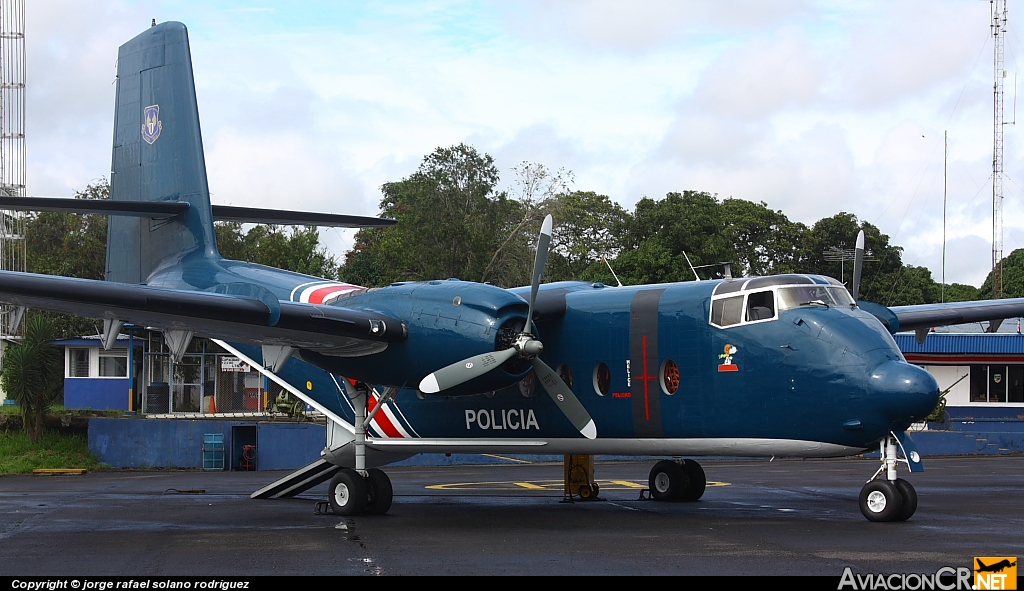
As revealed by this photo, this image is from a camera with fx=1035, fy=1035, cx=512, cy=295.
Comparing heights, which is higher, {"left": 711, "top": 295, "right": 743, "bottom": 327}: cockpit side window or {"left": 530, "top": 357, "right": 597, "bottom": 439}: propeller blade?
{"left": 711, "top": 295, "right": 743, "bottom": 327}: cockpit side window

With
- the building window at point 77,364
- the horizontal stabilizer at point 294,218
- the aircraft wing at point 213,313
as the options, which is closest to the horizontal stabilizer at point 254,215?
the horizontal stabilizer at point 294,218

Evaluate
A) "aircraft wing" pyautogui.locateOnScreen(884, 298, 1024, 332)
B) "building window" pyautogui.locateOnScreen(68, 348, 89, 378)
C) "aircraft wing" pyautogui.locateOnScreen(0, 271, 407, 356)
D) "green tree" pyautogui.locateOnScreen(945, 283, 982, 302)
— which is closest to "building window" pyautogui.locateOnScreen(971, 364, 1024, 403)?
"aircraft wing" pyautogui.locateOnScreen(884, 298, 1024, 332)

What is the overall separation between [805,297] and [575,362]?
3704mm

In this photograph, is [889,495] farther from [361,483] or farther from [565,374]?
[361,483]

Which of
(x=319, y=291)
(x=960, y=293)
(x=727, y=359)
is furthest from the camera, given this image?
(x=960, y=293)

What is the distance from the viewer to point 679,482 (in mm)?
18344

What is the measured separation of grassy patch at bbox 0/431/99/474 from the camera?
29.4 m

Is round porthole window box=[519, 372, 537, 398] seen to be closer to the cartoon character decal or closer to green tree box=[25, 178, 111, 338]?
the cartoon character decal

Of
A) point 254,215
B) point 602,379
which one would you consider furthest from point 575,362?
point 254,215

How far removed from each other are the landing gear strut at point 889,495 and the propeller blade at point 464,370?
16.9 feet

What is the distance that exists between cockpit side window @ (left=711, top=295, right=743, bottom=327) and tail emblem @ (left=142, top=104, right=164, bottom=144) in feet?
42.1

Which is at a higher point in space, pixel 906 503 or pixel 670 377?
pixel 670 377

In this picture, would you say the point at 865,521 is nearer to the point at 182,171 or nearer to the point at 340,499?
the point at 340,499

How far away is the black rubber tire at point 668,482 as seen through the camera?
18.3m
